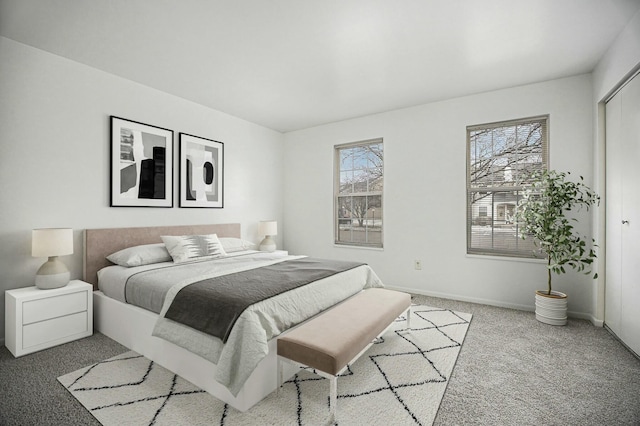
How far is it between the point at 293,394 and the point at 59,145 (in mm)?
3069

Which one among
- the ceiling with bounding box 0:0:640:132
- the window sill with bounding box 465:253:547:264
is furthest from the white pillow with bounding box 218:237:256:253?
the window sill with bounding box 465:253:547:264

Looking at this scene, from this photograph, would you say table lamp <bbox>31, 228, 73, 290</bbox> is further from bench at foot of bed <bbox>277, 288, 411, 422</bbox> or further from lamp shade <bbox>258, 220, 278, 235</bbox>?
lamp shade <bbox>258, 220, 278, 235</bbox>

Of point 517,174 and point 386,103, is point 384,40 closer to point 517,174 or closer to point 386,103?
point 386,103

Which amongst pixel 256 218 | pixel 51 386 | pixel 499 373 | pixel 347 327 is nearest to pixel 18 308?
pixel 51 386

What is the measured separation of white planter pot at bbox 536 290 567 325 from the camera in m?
3.02

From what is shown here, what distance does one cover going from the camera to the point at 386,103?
4.10 metres

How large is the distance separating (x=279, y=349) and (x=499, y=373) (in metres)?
1.58

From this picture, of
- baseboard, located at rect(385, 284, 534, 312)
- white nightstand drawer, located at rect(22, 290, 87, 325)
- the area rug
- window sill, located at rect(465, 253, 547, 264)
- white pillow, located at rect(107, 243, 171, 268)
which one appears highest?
white pillow, located at rect(107, 243, 171, 268)

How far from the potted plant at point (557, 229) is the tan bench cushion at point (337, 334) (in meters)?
1.80

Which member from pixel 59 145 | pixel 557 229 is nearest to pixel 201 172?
pixel 59 145

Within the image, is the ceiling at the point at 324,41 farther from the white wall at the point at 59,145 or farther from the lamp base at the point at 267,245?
the lamp base at the point at 267,245

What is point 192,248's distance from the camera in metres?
3.31

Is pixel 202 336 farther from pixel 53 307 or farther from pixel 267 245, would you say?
pixel 267 245

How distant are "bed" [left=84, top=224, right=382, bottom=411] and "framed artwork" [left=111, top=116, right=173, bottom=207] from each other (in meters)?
0.38
